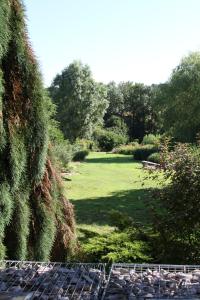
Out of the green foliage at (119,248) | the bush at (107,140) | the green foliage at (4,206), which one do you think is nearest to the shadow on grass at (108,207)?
the green foliage at (119,248)

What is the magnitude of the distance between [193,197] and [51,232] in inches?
81.3

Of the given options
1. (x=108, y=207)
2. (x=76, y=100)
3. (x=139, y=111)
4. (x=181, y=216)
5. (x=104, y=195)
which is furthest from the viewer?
(x=139, y=111)

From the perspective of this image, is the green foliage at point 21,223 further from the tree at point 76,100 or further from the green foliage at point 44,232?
the tree at point 76,100

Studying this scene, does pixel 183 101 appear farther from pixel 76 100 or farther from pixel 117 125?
pixel 117 125

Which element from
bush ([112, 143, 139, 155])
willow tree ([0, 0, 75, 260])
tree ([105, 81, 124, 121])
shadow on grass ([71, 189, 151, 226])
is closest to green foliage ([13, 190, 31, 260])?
willow tree ([0, 0, 75, 260])

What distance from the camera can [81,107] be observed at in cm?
4741

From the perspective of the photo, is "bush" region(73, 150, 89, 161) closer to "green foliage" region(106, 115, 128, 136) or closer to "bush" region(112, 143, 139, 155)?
"bush" region(112, 143, 139, 155)

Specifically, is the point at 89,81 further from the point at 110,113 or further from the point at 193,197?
the point at 193,197

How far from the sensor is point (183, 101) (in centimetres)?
2541

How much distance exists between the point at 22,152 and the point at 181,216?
265 cm

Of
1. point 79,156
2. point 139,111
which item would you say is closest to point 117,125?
point 139,111

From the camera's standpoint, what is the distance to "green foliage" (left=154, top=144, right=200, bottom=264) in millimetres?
6199

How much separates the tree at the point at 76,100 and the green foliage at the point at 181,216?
1559 inches

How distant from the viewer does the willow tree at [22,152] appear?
4.44 metres
